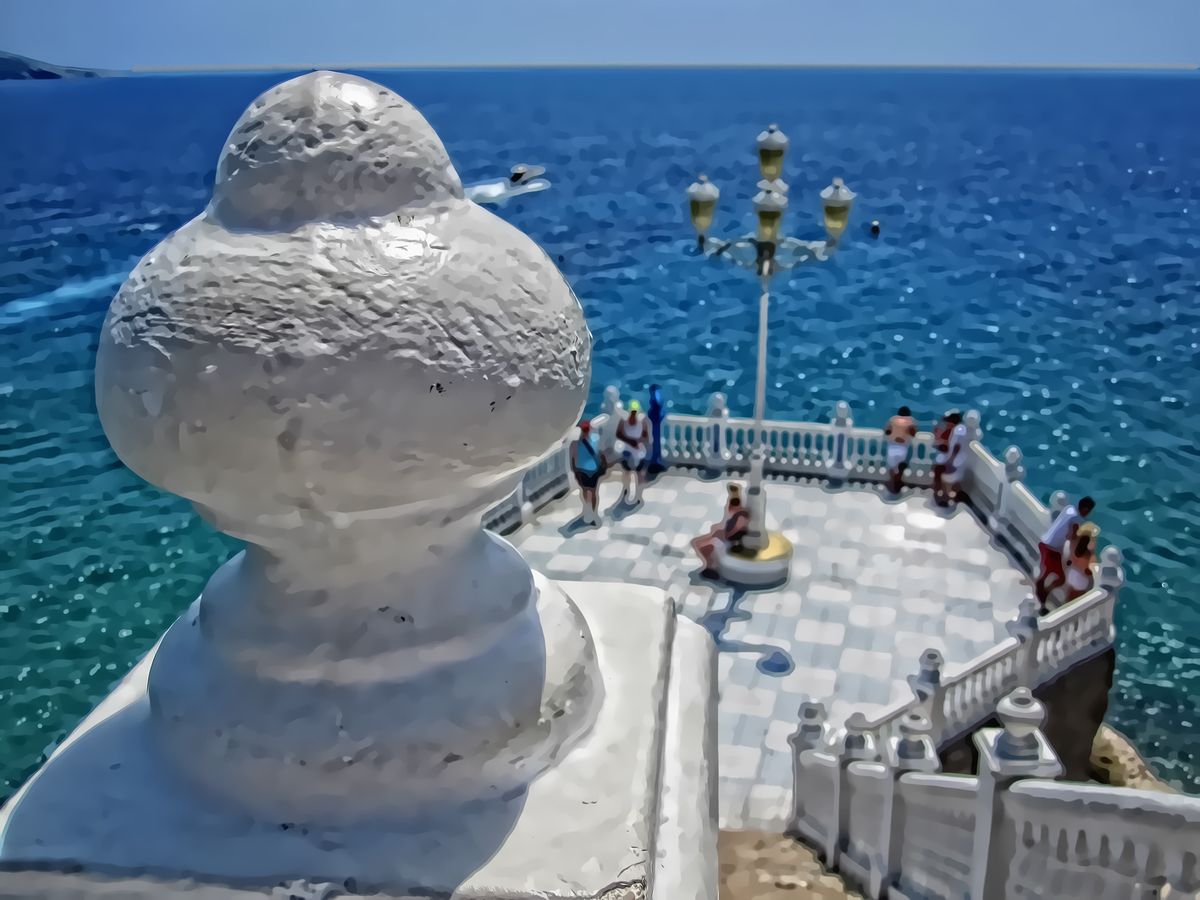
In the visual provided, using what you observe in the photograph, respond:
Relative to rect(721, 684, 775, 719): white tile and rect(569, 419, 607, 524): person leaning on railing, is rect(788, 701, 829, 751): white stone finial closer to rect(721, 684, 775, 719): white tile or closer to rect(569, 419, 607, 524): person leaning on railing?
rect(721, 684, 775, 719): white tile

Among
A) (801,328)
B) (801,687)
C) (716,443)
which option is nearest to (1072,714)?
(801,687)

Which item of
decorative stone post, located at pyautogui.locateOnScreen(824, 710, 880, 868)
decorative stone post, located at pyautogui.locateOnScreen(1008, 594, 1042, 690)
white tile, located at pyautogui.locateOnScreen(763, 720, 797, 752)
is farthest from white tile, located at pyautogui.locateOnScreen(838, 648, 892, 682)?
decorative stone post, located at pyautogui.locateOnScreen(824, 710, 880, 868)

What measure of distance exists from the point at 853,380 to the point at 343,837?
30210mm

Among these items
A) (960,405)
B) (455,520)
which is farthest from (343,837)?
(960,405)

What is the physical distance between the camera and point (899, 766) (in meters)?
6.64

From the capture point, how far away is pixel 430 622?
179cm

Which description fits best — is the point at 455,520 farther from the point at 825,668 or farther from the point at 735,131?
the point at 735,131

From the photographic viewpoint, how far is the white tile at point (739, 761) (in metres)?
8.73

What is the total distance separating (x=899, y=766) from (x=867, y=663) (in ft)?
11.6

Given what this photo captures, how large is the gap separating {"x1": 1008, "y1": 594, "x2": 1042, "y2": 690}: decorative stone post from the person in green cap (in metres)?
5.52

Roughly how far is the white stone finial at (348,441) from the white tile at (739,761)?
7.30m

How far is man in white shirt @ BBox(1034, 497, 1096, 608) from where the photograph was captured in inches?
402

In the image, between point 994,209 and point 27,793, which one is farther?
point 994,209

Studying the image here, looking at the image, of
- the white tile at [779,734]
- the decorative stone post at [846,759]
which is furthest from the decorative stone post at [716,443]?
the decorative stone post at [846,759]
